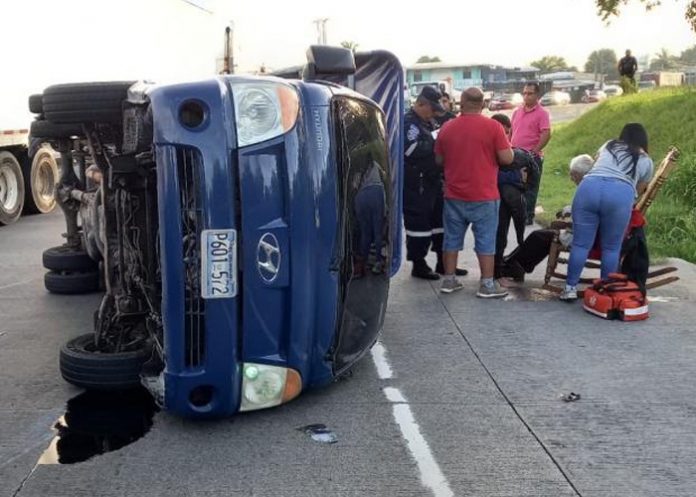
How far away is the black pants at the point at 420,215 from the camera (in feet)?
23.0

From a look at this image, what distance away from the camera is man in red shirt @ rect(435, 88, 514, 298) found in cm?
640

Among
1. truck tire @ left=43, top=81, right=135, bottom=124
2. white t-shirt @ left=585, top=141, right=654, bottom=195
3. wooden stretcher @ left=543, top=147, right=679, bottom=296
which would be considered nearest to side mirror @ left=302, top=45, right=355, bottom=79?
truck tire @ left=43, top=81, right=135, bottom=124

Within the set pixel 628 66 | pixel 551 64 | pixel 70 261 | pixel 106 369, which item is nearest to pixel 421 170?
pixel 70 261

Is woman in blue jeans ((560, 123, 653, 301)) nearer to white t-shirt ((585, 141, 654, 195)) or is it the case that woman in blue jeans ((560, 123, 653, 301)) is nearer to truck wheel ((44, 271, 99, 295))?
white t-shirt ((585, 141, 654, 195))

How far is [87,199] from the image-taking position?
244 inches

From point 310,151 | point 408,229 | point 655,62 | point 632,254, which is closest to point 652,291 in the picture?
point 632,254

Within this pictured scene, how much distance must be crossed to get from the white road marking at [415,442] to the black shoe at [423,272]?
248cm

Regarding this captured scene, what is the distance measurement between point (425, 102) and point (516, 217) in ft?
4.62

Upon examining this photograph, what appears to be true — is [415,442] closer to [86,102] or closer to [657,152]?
[86,102]

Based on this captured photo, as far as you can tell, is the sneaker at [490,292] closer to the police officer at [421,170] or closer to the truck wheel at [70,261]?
the police officer at [421,170]

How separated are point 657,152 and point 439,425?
1106cm

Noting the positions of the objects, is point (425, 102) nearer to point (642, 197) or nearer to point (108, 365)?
point (642, 197)

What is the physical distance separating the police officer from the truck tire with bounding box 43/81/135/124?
122 inches

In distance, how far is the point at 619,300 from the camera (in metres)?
5.93
